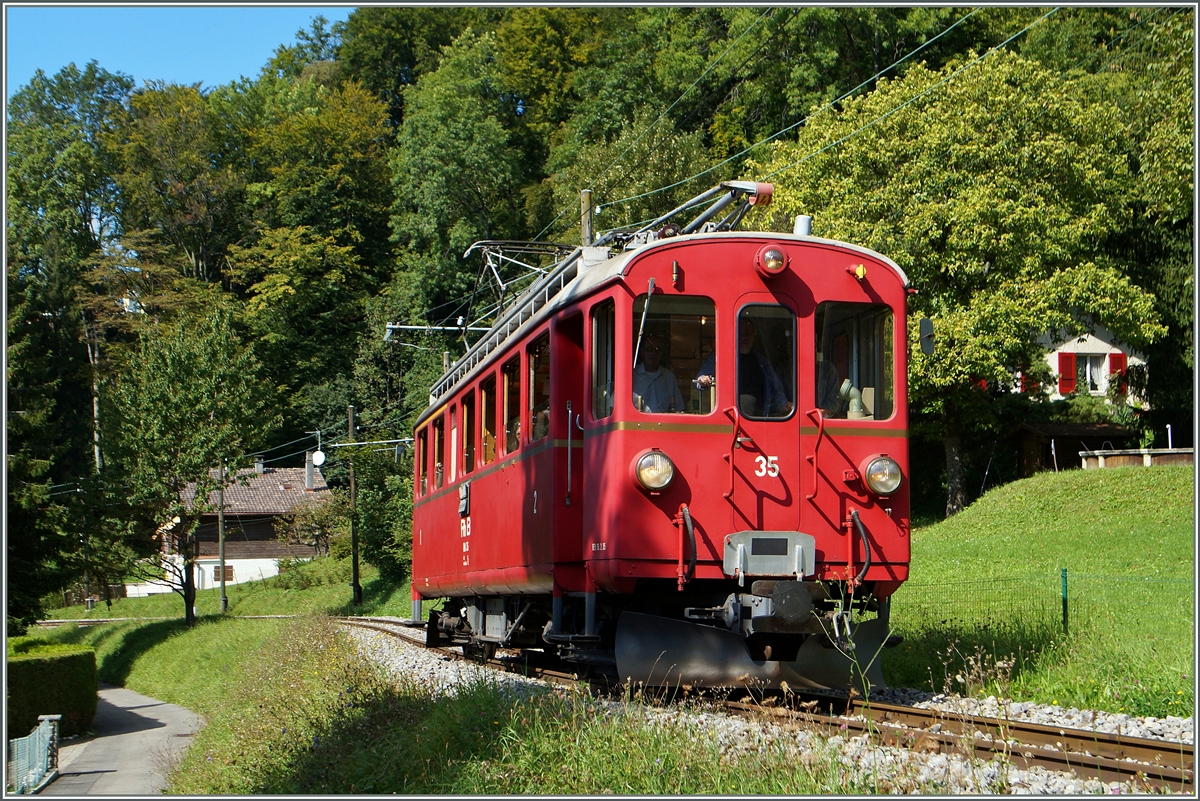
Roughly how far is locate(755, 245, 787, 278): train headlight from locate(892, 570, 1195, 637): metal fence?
16.2 ft

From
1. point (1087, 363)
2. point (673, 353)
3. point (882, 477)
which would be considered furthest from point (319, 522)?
point (882, 477)

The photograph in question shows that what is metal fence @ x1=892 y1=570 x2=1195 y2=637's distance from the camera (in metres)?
12.4

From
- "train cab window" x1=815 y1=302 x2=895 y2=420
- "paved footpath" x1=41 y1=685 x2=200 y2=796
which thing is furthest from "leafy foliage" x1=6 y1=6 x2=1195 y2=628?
"train cab window" x1=815 y1=302 x2=895 y2=420

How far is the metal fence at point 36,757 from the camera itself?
15.8 metres

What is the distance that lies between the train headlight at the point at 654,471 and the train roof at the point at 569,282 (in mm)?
1320

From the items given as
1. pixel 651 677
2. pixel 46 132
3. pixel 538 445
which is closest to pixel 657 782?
pixel 651 677

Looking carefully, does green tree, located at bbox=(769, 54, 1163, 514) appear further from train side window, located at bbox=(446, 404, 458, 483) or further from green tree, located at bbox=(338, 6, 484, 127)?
green tree, located at bbox=(338, 6, 484, 127)

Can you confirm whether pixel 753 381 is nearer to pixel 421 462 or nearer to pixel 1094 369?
pixel 421 462

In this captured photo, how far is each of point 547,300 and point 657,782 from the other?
5606 millimetres

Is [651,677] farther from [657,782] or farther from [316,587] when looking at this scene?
[316,587]

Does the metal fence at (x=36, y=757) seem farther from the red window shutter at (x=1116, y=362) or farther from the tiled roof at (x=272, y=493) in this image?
the tiled roof at (x=272, y=493)

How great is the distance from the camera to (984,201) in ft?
91.5

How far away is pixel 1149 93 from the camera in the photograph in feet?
75.2

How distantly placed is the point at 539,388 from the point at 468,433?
3.15 meters
